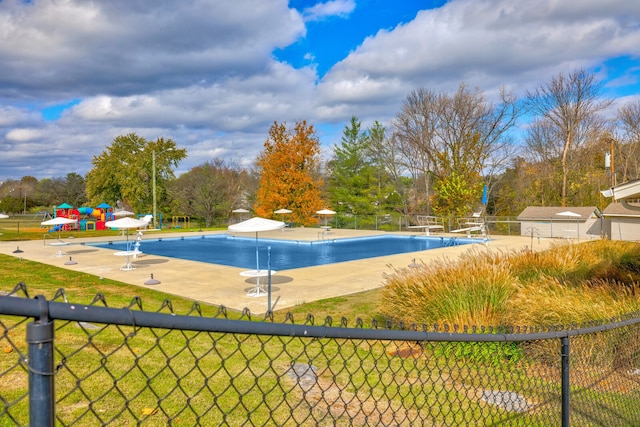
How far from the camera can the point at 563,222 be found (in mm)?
26984

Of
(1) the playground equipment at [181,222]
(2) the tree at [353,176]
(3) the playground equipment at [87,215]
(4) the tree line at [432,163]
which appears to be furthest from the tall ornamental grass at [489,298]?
(2) the tree at [353,176]

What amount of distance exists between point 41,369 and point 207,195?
40628 mm

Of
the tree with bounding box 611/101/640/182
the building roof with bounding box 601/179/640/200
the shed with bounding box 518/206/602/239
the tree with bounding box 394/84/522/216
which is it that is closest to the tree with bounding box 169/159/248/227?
the tree with bounding box 394/84/522/216

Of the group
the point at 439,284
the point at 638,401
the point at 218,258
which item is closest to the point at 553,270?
the point at 439,284

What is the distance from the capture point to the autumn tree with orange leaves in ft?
112

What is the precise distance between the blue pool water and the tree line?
20.5 ft

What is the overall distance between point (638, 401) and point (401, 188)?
38971 millimetres

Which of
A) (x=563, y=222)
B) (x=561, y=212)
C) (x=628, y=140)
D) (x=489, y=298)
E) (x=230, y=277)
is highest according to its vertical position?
(x=628, y=140)

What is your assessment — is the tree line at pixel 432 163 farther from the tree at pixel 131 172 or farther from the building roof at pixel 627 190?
the building roof at pixel 627 190

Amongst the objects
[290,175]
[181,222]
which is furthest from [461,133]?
[181,222]

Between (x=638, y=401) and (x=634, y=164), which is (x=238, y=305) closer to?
(x=638, y=401)

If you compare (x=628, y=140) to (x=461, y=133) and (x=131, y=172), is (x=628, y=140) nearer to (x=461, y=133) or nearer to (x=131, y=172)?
(x=461, y=133)

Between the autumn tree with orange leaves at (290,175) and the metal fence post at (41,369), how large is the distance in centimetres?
3257

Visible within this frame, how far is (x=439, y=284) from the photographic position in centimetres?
677
